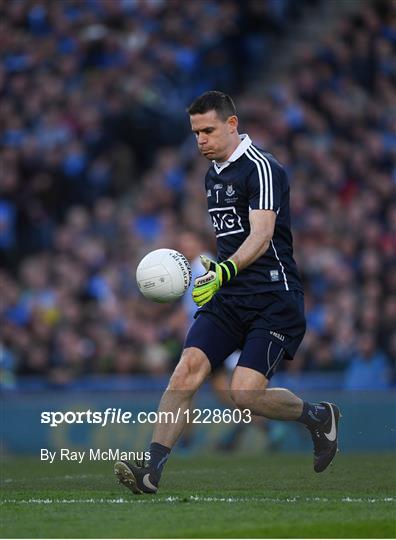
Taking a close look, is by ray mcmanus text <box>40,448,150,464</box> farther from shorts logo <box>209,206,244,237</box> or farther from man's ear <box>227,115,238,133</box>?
man's ear <box>227,115,238,133</box>

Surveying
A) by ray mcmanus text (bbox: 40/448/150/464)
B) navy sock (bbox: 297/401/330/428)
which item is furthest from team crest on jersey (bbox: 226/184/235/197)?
by ray mcmanus text (bbox: 40/448/150/464)

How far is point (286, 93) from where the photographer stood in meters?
20.5

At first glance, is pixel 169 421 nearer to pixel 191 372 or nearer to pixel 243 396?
pixel 191 372

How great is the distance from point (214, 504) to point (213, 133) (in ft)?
7.91

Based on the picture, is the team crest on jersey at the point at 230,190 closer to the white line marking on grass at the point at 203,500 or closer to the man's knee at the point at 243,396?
A: the man's knee at the point at 243,396

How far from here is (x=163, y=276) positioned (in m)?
8.68

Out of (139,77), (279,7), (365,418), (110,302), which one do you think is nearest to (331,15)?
(279,7)

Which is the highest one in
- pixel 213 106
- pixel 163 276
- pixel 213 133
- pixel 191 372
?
pixel 213 106

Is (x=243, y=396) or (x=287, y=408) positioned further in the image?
(x=287, y=408)

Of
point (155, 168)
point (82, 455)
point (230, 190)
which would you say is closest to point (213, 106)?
point (230, 190)

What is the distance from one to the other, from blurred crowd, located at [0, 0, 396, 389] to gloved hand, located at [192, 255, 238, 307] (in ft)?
25.6

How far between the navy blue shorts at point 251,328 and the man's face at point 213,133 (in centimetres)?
95

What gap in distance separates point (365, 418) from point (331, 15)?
9230mm

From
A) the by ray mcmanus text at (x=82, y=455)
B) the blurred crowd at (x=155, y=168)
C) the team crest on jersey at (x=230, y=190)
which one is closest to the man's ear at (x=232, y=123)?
the team crest on jersey at (x=230, y=190)
